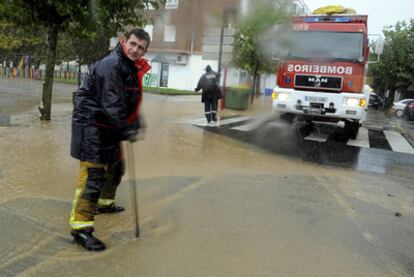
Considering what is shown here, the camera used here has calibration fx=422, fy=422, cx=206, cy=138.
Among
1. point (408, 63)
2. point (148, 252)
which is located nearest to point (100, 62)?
point (148, 252)

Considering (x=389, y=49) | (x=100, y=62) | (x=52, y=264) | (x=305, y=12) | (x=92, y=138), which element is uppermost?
(x=389, y=49)

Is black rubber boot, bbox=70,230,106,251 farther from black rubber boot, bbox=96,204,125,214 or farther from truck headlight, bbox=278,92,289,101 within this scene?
truck headlight, bbox=278,92,289,101

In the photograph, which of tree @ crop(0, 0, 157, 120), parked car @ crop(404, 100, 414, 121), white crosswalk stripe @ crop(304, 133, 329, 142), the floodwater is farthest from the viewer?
parked car @ crop(404, 100, 414, 121)

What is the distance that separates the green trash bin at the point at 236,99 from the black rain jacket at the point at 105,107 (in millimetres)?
13966

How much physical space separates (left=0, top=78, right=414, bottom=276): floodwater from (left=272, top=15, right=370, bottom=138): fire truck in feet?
10.1

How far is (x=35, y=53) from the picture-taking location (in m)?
33.2

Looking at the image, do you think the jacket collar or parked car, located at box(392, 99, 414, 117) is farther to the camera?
parked car, located at box(392, 99, 414, 117)

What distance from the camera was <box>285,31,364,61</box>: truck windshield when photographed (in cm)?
980

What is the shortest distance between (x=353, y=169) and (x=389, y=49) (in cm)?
3164

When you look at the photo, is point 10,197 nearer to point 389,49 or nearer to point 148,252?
point 148,252

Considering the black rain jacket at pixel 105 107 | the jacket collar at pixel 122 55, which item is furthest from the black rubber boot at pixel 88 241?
the jacket collar at pixel 122 55

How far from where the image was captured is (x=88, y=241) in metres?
3.39

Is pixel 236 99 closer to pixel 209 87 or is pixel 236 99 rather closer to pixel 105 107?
pixel 209 87

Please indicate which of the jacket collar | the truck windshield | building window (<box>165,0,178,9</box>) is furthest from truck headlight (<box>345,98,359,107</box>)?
the jacket collar
